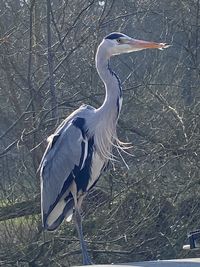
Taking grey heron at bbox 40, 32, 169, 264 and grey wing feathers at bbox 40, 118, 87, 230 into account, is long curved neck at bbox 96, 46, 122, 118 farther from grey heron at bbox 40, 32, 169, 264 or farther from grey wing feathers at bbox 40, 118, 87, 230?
grey wing feathers at bbox 40, 118, 87, 230

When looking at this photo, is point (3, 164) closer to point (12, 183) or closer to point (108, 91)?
point (12, 183)

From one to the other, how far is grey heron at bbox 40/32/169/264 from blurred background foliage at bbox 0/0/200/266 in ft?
2.01

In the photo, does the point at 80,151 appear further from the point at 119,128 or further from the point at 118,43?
the point at 119,128

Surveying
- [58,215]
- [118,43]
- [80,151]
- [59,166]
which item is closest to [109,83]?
[118,43]

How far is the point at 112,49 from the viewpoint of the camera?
6.12 meters

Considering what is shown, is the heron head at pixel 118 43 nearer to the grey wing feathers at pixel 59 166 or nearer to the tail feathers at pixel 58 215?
the grey wing feathers at pixel 59 166

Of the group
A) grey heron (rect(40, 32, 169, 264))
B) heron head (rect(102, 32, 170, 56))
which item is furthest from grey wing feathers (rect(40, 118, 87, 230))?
heron head (rect(102, 32, 170, 56))

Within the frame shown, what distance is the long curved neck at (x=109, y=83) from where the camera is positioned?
6.07 m

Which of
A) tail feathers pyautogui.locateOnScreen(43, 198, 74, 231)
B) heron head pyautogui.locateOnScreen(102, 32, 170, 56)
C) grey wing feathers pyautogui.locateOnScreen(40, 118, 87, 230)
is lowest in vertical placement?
tail feathers pyautogui.locateOnScreen(43, 198, 74, 231)

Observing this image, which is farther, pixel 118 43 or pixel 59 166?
pixel 118 43

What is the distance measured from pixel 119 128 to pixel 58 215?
155cm

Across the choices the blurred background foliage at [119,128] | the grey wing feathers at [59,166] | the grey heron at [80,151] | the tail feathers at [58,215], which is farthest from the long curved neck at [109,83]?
the tail feathers at [58,215]

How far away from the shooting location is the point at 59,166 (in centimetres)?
594

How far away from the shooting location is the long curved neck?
6.07m
